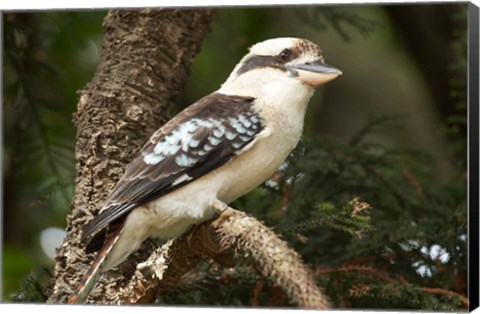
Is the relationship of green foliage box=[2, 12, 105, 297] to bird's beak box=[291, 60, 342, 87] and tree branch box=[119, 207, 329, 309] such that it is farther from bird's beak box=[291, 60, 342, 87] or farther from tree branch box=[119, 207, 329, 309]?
bird's beak box=[291, 60, 342, 87]

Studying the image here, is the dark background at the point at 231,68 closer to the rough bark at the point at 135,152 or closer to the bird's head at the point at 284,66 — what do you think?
the rough bark at the point at 135,152

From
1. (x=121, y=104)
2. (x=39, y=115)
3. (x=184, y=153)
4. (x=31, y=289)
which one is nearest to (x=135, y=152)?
(x=121, y=104)

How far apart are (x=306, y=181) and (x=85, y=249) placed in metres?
0.75

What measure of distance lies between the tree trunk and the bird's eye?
449mm

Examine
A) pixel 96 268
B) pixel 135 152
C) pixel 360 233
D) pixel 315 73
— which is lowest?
pixel 360 233

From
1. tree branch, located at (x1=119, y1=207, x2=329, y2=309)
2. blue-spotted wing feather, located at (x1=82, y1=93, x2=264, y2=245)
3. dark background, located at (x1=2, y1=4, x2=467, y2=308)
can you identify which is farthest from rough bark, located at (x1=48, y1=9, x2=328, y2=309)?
dark background, located at (x1=2, y1=4, x2=467, y2=308)

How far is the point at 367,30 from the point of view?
3.42 meters

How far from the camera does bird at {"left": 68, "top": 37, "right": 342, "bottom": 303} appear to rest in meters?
2.35

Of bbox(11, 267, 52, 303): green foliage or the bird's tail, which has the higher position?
the bird's tail

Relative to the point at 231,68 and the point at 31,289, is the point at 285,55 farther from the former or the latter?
the point at 231,68

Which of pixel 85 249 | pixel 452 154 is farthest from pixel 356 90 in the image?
pixel 85 249

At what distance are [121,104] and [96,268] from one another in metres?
0.50

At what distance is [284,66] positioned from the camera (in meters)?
2.42

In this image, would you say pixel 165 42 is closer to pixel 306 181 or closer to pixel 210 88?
pixel 306 181
